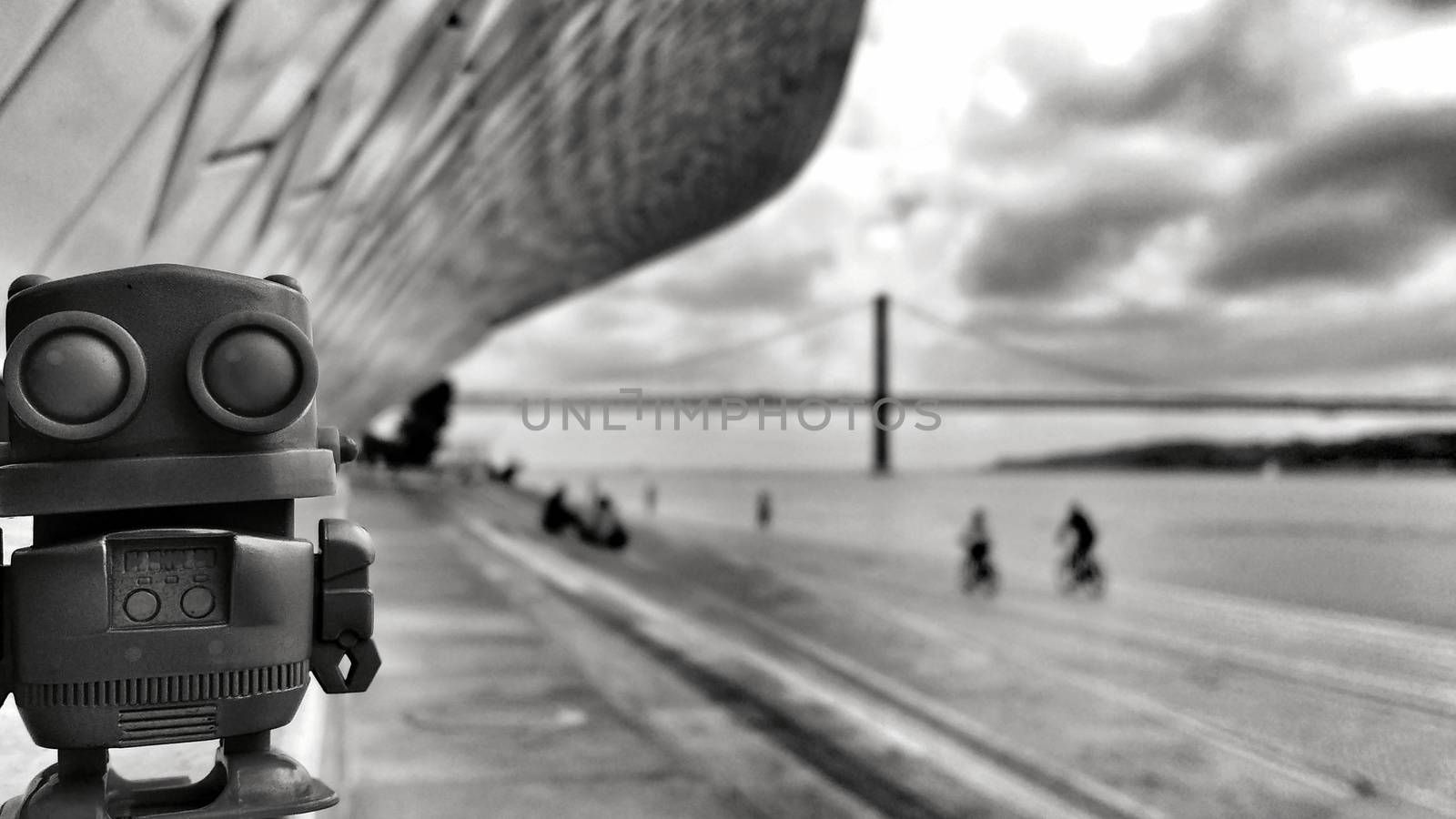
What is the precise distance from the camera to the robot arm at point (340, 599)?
178 cm

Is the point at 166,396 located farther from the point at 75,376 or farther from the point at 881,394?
the point at 881,394

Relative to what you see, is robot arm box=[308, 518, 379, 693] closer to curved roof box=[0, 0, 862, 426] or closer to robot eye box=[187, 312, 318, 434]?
robot eye box=[187, 312, 318, 434]

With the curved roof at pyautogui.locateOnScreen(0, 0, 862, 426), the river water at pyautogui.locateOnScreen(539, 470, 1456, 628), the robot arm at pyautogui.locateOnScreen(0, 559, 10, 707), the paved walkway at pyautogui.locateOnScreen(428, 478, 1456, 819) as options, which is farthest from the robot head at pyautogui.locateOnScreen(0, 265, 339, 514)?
the river water at pyautogui.locateOnScreen(539, 470, 1456, 628)

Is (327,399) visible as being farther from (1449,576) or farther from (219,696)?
(1449,576)

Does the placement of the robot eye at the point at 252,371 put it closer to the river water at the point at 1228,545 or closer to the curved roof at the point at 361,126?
the curved roof at the point at 361,126

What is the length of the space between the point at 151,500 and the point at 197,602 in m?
0.15

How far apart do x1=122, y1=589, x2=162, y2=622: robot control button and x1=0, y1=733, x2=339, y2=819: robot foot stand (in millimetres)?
278

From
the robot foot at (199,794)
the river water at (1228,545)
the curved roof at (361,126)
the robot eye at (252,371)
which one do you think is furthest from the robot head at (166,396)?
the river water at (1228,545)

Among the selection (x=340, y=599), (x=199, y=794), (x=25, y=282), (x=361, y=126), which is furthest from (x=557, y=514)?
(x=25, y=282)

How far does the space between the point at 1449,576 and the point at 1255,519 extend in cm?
3689

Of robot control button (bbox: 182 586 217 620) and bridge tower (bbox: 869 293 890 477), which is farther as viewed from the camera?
bridge tower (bbox: 869 293 890 477)

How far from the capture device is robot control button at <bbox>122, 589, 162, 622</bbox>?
63.7 inches

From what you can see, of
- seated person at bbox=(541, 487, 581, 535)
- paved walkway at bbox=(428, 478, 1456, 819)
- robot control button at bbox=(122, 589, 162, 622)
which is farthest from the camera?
seated person at bbox=(541, 487, 581, 535)

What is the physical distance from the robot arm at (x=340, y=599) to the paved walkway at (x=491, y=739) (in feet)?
12.6
